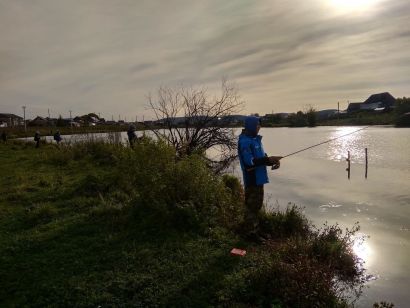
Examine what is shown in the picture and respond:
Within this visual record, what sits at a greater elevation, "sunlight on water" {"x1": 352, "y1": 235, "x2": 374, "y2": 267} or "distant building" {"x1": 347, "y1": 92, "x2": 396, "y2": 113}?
"distant building" {"x1": 347, "y1": 92, "x2": 396, "y2": 113}

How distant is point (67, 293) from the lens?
195 inches

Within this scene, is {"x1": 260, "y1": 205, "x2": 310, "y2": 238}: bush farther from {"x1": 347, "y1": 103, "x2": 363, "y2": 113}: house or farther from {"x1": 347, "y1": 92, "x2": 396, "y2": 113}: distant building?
{"x1": 347, "y1": 103, "x2": 363, "y2": 113}: house

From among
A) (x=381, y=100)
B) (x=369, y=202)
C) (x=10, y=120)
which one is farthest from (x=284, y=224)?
(x=381, y=100)

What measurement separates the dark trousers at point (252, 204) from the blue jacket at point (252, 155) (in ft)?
0.46

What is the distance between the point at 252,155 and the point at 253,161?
133 millimetres

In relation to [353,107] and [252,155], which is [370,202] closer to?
[252,155]

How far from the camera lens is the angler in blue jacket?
680 centimetres

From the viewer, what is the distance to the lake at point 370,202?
659 centimetres

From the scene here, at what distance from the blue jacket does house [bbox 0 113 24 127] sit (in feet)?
331

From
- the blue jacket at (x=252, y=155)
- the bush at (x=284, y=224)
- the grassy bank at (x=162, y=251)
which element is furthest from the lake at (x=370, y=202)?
the blue jacket at (x=252, y=155)

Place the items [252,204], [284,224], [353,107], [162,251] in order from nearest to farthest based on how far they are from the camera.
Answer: [162,251] < [252,204] < [284,224] < [353,107]

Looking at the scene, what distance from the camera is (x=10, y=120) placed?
4058 inches

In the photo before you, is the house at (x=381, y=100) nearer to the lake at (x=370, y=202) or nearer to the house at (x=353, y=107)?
the house at (x=353, y=107)

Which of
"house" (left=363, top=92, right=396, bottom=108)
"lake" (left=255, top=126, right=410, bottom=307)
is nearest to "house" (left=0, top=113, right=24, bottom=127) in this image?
"lake" (left=255, top=126, right=410, bottom=307)
